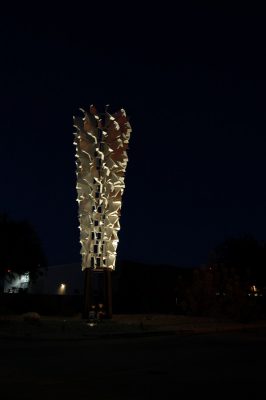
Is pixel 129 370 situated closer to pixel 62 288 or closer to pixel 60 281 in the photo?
pixel 62 288

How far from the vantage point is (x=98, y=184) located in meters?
33.9

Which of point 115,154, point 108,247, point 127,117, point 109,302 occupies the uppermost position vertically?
point 127,117

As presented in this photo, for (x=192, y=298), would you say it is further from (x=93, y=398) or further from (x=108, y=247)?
(x=93, y=398)

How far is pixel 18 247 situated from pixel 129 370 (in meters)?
29.2

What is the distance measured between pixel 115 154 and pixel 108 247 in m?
4.92

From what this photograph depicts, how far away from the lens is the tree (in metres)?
41.8

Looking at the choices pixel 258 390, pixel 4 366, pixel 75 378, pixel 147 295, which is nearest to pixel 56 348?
pixel 4 366

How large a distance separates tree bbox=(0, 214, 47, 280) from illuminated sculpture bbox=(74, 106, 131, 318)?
927 cm

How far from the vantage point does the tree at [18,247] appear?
41.8m

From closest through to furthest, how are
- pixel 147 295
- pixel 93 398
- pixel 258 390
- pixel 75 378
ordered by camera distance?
pixel 93 398
pixel 258 390
pixel 75 378
pixel 147 295

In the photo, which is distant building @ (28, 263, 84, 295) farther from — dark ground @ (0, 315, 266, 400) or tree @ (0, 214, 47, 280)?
dark ground @ (0, 315, 266, 400)

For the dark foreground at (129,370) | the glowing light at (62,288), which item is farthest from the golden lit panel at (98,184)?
the glowing light at (62,288)

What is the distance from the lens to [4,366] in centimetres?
1425

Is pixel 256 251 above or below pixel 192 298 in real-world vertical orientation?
above
